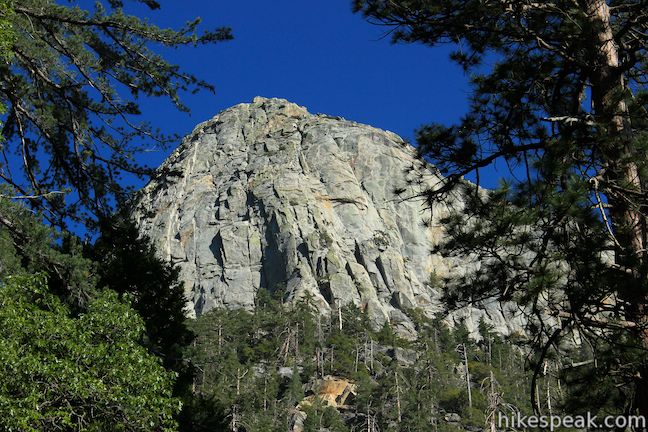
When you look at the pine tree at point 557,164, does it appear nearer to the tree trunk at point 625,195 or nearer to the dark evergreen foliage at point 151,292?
the tree trunk at point 625,195

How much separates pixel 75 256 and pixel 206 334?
59.7 m

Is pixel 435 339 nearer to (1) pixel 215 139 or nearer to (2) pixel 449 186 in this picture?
(1) pixel 215 139

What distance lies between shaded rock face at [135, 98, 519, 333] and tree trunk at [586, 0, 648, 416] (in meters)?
79.5

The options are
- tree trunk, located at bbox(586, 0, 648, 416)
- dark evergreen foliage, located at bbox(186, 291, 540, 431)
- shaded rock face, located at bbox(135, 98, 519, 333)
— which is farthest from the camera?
shaded rock face, located at bbox(135, 98, 519, 333)

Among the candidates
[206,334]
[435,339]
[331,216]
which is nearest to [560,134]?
[206,334]

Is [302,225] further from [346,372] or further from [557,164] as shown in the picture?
[557,164]

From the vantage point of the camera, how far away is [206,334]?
67.7 metres

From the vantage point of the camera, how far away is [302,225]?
103 m

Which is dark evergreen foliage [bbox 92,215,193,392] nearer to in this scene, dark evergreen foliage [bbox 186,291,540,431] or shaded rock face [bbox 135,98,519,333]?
dark evergreen foliage [bbox 186,291,540,431]

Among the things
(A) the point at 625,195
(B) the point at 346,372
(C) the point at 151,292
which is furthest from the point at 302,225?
(A) the point at 625,195

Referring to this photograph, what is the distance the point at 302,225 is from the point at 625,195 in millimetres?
97084

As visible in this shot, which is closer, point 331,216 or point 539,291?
point 539,291

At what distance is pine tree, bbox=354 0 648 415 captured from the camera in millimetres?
5824

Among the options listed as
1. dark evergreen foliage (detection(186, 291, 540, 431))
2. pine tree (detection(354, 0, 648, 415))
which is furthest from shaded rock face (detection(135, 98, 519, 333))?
pine tree (detection(354, 0, 648, 415))
